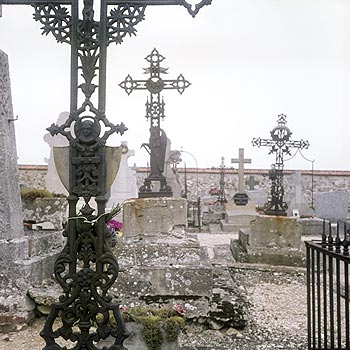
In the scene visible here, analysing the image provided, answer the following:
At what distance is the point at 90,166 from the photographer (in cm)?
254

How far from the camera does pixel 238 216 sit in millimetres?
13828

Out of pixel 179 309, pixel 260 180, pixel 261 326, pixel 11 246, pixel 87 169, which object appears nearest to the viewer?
pixel 87 169

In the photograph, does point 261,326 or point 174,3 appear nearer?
point 174,3

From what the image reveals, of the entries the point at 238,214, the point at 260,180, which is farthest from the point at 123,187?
the point at 260,180

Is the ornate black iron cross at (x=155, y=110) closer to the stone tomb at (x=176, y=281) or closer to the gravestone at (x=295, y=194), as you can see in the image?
the stone tomb at (x=176, y=281)

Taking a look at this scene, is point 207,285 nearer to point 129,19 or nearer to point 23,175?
point 129,19

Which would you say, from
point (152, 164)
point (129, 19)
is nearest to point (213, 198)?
point (152, 164)

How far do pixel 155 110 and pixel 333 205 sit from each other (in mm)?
10560

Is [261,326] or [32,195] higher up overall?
[32,195]

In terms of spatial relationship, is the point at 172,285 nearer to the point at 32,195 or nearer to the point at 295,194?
the point at 32,195

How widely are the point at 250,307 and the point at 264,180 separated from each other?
17.2m

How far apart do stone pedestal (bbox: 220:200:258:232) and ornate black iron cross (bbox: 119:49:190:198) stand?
21.6 ft

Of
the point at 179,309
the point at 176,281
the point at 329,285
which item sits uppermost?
the point at 329,285

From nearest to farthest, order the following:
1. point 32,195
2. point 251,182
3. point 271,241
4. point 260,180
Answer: point 32,195, point 271,241, point 251,182, point 260,180
